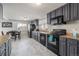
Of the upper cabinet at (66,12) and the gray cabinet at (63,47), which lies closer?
the gray cabinet at (63,47)

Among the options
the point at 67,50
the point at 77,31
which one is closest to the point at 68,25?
the point at 77,31

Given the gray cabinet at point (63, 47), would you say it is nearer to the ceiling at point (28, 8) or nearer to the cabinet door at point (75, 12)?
the cabinet door at point (75, 12)

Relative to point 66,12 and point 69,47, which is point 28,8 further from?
point 69,47

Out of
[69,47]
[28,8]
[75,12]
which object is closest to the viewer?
[69,47]

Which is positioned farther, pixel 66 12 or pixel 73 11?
pixel 66 12

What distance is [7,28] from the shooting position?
13523 mm

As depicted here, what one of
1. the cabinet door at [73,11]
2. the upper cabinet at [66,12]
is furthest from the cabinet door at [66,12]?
the cabinet door at [73,11]

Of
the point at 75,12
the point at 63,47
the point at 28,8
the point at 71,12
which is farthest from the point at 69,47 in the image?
the point at 28,8

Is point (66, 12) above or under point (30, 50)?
above

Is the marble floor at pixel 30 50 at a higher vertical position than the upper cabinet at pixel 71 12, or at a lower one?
lower

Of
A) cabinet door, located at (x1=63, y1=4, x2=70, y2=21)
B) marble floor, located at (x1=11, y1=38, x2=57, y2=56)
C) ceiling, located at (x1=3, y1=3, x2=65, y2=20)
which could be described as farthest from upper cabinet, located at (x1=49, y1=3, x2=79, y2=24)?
marble floor, located at (x1=11, y1=38, x2=57, y2=56)

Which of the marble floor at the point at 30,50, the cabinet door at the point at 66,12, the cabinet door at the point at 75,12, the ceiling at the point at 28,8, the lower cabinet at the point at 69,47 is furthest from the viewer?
the ceiling at the point at 28,8

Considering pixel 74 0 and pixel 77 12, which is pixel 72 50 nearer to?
pixel 77 12

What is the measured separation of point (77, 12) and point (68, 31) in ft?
4.67
